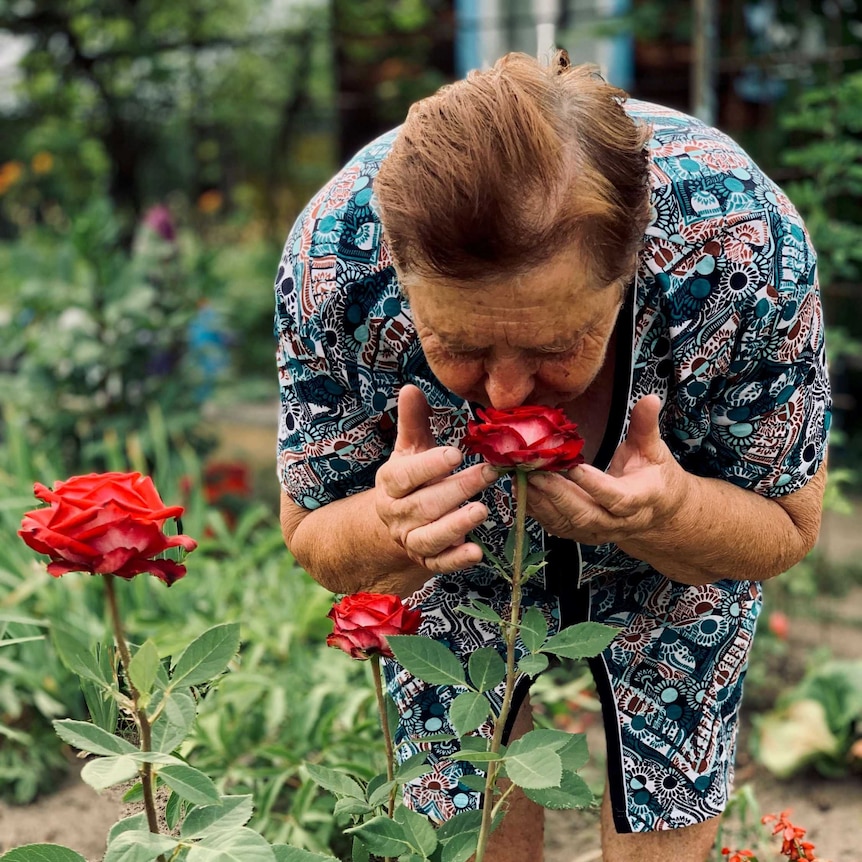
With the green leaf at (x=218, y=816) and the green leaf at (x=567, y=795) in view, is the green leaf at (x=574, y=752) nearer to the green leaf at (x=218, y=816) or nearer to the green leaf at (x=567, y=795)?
the green leaf at (x=567, y=795)

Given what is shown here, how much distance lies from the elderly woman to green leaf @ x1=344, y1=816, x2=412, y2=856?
114 millimetres

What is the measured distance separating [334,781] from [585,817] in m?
1.33

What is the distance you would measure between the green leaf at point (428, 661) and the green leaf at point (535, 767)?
0.11 meters

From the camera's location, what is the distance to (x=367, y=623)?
4.31 feet

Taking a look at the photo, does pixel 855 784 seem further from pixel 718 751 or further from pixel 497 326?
pixel 497 326

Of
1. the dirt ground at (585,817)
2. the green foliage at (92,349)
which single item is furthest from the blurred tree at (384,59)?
the dirt ground at (585,817)

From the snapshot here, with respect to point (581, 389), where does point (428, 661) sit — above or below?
below

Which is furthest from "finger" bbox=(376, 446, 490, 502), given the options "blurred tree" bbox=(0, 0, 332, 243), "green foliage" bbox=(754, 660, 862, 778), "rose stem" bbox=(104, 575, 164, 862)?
"blurred tree" bbox=(0, 0, 332, 243)

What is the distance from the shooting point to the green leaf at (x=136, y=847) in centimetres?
112

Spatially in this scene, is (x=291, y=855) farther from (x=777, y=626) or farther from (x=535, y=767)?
(x=777, y=626)

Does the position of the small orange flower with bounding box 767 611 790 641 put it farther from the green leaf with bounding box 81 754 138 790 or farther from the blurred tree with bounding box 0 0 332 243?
the blurred tree with bounding box 0 0 332 243

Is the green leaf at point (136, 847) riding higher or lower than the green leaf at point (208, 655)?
lower

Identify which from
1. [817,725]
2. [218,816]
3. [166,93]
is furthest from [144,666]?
[166,93]

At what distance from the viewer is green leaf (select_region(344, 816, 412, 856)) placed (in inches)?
54.7
